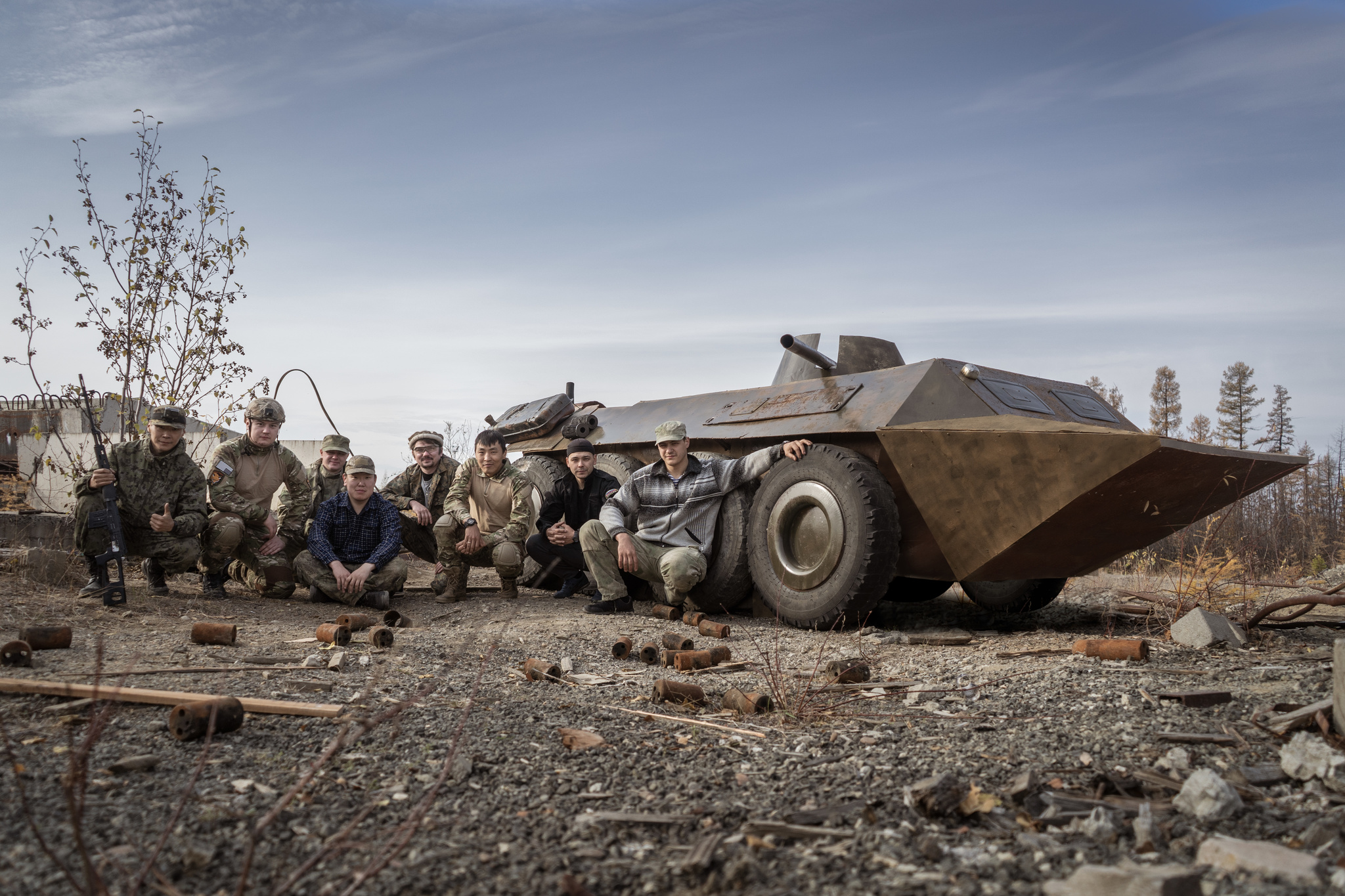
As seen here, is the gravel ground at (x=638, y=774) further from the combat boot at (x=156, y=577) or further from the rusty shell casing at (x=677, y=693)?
the combat boot at (x=156, y=577)

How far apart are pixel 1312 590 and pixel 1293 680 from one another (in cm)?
453

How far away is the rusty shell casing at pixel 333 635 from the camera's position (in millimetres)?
4902

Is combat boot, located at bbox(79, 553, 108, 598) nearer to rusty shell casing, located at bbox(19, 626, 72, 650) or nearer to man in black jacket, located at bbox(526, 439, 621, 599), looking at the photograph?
rusty shell casing, located at bbox(19, 626, 72, 650)

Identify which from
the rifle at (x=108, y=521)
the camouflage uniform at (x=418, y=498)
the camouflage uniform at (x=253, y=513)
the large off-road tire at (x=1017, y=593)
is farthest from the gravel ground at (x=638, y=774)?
the camouflage uniform at (x=418, y=498)

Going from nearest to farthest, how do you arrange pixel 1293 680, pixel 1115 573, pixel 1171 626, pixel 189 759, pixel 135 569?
1. pixel 189 759
2. pixel 1293 680
3. pixel 1171 626
4. pixel 135 569
5. pixel 1115 573

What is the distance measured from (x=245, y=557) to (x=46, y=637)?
3322 mm

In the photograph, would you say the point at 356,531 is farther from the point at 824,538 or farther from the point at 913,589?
the point at 913,589

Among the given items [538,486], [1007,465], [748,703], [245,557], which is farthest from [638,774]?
[538,486]

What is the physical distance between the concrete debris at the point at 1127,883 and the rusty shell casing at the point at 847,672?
2131 mm

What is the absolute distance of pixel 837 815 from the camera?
2.41 metres

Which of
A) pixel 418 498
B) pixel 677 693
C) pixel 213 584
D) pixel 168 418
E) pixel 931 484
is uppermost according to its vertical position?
pixel 168 418

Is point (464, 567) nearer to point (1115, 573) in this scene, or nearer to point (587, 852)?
point (587, 852)

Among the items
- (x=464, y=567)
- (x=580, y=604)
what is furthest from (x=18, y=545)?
(x=580, y=604)

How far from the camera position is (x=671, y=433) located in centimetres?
688
